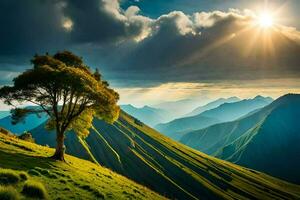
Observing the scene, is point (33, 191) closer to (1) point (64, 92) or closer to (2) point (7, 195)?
(2) point (7, 195)

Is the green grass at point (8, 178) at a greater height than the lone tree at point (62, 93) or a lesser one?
lesser

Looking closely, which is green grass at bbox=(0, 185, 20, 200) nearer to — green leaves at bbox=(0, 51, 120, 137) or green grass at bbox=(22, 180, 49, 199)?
green grass at bbox=(22, 180, 49, 199)

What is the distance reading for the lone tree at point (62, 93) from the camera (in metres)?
44.6

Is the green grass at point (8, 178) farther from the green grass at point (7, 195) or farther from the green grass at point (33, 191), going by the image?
the green grass at point (7, 195)

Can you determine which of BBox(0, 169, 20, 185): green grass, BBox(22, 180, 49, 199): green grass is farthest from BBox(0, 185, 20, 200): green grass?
BBox(0, 169, 20, 185): green grass

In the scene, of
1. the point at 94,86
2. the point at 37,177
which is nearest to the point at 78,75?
the point at 94,86

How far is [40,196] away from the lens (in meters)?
21.0

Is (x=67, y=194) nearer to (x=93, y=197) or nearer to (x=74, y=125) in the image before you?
(x=93, y=197)

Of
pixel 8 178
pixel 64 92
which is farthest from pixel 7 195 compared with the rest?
pixel 64 92

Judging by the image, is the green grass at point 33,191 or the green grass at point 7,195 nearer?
the green grass at point 7,195

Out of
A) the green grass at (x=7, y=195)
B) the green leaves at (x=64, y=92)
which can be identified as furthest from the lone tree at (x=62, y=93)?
the green grass at (x=7, y=195)

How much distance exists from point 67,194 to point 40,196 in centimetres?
591

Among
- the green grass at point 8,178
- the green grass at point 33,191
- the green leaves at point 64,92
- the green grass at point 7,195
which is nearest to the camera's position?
the green grass at point 7,195

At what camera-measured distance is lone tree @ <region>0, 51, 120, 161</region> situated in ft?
146
